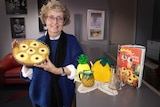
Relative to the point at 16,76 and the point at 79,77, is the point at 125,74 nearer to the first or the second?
the point at 79,77

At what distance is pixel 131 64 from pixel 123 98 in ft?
0.66

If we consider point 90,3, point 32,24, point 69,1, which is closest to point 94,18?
point 90,3

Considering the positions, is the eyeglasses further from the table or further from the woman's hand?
the table

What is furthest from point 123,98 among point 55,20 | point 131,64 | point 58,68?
point 55,20

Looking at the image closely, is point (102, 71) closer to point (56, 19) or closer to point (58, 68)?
point (58, 68)

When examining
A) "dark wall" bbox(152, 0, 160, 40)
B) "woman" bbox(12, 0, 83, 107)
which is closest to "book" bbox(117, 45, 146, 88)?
"woman" bbox(12, 0, 83, 107)

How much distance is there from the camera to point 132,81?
3.28 ft

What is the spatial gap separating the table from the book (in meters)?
0.06

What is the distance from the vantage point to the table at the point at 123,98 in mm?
836

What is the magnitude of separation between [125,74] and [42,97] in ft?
1.76

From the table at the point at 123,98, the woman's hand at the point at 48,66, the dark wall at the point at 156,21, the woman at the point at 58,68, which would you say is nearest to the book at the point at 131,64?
the table at the point at 123,98

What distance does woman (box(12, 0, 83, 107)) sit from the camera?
3.46ft

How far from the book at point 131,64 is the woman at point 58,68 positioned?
272 mm

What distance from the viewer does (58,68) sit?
1028 millimetres
